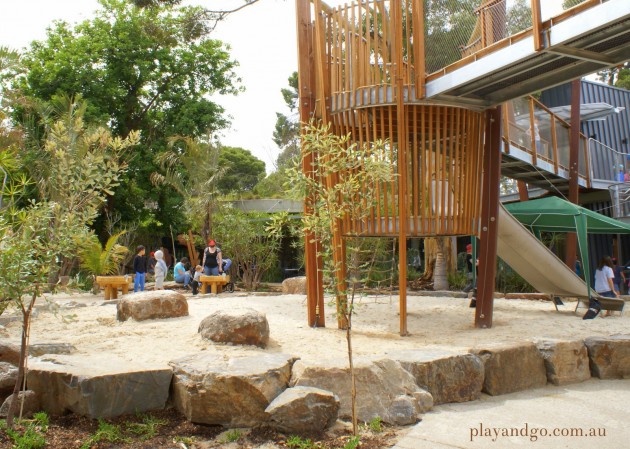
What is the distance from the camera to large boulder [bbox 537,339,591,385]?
6676mm

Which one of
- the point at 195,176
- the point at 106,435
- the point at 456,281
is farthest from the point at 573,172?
the point at 106,435

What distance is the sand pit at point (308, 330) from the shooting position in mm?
6668

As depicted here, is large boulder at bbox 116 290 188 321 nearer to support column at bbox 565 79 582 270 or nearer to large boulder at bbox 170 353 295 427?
large boulder at bbox 170 353 295 427

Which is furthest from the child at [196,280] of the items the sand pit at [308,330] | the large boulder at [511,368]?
the large boulder at [511,368]

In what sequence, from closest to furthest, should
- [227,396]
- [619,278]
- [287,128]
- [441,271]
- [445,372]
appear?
1. [227,396]
2. [445,372]
3. [619,278]
4. [441,271]
5. [287,128]

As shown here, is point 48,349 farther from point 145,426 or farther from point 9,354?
point 145,426

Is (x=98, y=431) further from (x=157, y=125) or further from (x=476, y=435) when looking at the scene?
(x=157, y=125)

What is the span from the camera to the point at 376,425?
5.00 metres

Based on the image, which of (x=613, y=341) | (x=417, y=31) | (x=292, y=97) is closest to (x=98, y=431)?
(x=613, y=341)

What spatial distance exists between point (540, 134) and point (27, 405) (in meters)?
12.5

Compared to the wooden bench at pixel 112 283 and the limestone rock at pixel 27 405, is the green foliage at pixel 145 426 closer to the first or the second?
the limestone rock at pixel 27 405

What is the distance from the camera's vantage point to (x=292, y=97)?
3691 cm

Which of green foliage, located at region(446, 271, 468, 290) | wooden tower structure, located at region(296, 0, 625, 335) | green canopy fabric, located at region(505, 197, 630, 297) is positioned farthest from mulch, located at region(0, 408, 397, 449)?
green foliage, located at region(446, 271, 468, 290)

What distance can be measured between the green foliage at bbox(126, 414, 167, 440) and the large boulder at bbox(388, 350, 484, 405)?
2.24 meters
